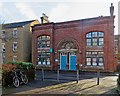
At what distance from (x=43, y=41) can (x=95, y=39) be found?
960 cm

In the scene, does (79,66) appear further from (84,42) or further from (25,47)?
(25,47)

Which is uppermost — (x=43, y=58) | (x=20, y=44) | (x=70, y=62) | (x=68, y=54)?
(x=20, y=44)

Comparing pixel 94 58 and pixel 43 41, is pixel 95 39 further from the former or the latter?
pixel 43 41

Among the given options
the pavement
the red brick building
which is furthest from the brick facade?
the pavement

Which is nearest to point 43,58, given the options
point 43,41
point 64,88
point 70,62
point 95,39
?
point 43,41

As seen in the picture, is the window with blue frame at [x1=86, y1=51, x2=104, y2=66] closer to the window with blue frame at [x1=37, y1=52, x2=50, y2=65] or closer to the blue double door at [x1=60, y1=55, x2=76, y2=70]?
the blue double door at [x1=60, y1=55, x2=76, y2=70]

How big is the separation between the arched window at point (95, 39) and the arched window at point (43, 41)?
291 inches

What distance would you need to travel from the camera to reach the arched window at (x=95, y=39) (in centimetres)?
1445

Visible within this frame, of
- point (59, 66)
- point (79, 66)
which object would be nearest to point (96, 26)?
point (79, 66)

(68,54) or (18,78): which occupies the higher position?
(68,54)

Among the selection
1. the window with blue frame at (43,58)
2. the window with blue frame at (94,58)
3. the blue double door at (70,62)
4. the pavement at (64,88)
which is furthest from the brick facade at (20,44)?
the pavement at (64,88)

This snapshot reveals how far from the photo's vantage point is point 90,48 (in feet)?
48.4

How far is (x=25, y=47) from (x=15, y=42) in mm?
2469

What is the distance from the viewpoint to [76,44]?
612 inches
